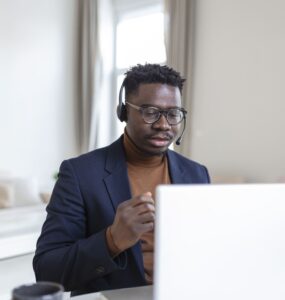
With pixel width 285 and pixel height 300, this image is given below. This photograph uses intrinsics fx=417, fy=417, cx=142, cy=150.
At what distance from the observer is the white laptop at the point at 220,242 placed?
0.59 metres

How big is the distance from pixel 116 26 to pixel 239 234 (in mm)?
4663

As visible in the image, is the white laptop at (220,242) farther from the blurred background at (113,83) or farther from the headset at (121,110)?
the blurred background at (113,83)

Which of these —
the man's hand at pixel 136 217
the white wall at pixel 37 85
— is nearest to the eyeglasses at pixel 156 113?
the man's hand at pixel 136 217

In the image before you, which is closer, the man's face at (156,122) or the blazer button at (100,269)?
the blazer button at (100,269)

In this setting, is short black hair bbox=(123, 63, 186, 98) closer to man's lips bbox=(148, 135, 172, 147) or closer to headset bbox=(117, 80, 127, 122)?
headset bbox=(117, 80, 127, 122)

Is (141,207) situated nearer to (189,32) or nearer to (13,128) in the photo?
(189,32)

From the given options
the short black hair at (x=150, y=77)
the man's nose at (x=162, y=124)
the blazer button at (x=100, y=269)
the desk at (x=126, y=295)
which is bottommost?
the desk at (x=126, y=295)

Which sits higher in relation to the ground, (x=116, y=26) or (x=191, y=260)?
(x=116, y=26)

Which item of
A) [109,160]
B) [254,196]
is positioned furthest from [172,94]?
[254,196]

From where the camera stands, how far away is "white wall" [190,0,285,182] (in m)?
3.27

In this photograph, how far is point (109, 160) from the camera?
1.29 m

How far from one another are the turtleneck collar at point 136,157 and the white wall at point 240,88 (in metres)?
2.06

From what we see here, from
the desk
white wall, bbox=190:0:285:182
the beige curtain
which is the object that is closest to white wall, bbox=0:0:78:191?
the beige curtain

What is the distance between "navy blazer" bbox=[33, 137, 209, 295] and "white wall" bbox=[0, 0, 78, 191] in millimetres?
3389
